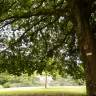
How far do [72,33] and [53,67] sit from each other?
248 centimetres

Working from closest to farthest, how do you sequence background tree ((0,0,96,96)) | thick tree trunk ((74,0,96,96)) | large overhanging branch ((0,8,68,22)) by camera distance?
thick tree trunk ((74,0,96,96))
large overhanging branch ((0,8,68,22))
background tree ((0,0,96,96))

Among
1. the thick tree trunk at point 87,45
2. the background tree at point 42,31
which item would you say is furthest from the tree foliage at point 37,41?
the thick tree trunk at point 87,45

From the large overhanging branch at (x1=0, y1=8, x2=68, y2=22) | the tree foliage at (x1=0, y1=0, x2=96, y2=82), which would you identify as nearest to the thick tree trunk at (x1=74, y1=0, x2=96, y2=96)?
the large overhanging branch at (x1=0, y1=8, x2=68, y2=22)

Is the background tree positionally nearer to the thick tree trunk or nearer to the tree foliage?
the tree foliage

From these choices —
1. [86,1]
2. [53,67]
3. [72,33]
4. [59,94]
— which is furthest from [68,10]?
[59,94]

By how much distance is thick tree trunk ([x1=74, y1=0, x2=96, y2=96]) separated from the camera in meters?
8.71

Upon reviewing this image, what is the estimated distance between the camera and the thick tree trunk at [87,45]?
28.6 ft

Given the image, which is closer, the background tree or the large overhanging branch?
the large overhanging branch

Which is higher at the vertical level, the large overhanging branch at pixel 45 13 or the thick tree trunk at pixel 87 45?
the large overhanging branch at pixel 45 13

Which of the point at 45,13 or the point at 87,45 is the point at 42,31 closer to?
the point at 45,13

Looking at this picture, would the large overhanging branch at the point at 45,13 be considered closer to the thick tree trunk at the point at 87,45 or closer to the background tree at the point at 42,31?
the background tree at the point at 42,31

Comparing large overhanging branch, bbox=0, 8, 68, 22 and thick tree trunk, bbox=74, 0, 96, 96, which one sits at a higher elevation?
large overhanging branch, bbox=0, 8, 68, 22

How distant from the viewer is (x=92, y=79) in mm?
8695

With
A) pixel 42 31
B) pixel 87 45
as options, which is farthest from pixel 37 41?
pixel 87 45
